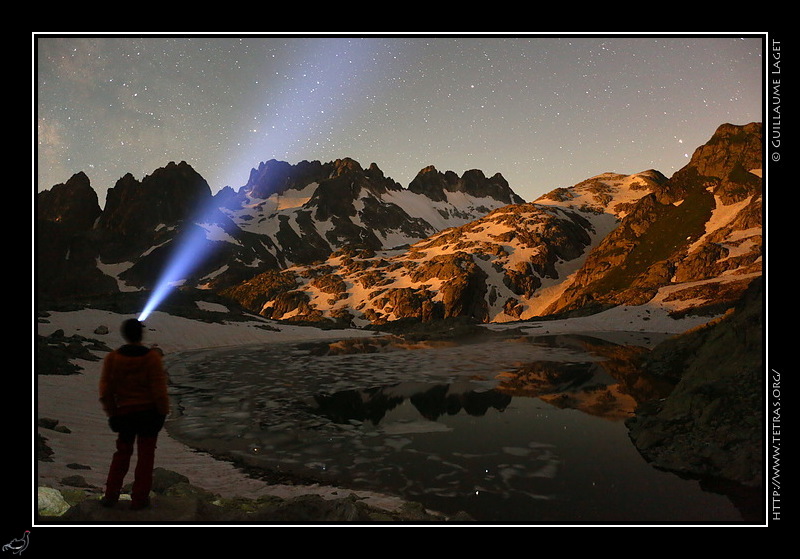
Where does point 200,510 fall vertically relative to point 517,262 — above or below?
below

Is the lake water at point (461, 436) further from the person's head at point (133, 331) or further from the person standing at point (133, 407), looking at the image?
the person's head at point (133, 331)

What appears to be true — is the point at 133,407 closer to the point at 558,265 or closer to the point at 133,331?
the point at 133,331

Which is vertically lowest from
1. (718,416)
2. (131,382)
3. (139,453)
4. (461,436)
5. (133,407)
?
(461,436)

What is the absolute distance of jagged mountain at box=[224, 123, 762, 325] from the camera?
8362 centimetres

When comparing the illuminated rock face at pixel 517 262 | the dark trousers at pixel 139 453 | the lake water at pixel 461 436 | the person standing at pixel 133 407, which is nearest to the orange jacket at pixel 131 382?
the person standing at pixel 133 407

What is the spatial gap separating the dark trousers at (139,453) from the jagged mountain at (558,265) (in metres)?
73.8

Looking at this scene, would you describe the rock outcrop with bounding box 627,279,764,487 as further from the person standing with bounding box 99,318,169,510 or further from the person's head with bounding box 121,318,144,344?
the person's head with bounding box 121,318,144,344

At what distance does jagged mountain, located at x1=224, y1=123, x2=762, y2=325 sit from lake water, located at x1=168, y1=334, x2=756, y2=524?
5822cm

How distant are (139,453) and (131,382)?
881 millimetres

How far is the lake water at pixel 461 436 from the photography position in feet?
27.7

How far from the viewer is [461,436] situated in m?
12.9
